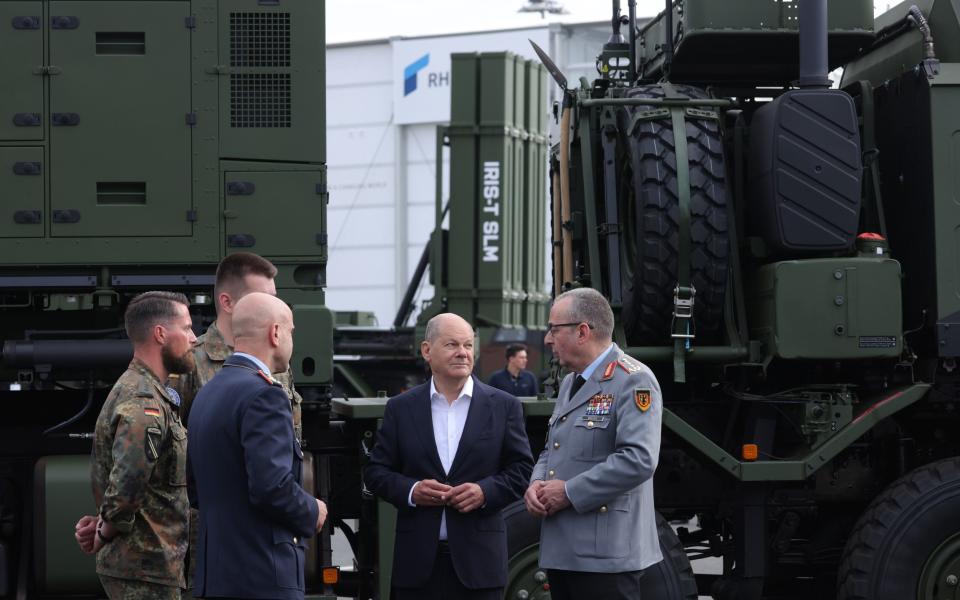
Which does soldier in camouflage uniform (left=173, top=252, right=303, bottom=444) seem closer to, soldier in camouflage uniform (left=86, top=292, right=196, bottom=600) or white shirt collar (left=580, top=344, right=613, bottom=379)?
soldier in camouflage uniform (left=86, top=292, right=196, bottom=600)

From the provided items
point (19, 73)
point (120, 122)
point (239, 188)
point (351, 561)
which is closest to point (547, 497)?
point (239, 188)

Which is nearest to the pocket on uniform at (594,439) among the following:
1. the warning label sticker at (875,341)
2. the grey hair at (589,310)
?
the grey hair at (589,310)

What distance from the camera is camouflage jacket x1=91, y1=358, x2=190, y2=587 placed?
511cm

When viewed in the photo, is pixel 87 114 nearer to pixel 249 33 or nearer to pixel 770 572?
pixel 249 33

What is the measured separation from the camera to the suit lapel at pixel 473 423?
5.71 m

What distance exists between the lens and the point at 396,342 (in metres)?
15.1

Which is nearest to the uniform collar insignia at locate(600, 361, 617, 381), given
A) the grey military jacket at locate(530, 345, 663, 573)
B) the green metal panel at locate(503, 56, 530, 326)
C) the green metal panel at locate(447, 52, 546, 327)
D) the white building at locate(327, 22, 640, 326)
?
the grey military jacket at locate(530, 345, 663, 573)

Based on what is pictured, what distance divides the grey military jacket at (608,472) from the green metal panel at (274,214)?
273 centimetres

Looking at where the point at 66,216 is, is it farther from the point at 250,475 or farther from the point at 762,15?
the point at 762,15

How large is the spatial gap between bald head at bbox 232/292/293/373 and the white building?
24.7 metres

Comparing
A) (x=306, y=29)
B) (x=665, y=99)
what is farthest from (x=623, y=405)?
(x=306, y=29)

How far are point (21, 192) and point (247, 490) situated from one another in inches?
149

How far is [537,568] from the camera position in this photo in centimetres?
696

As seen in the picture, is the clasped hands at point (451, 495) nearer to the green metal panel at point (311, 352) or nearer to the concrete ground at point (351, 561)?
the green metal panel at point (311, 352)
